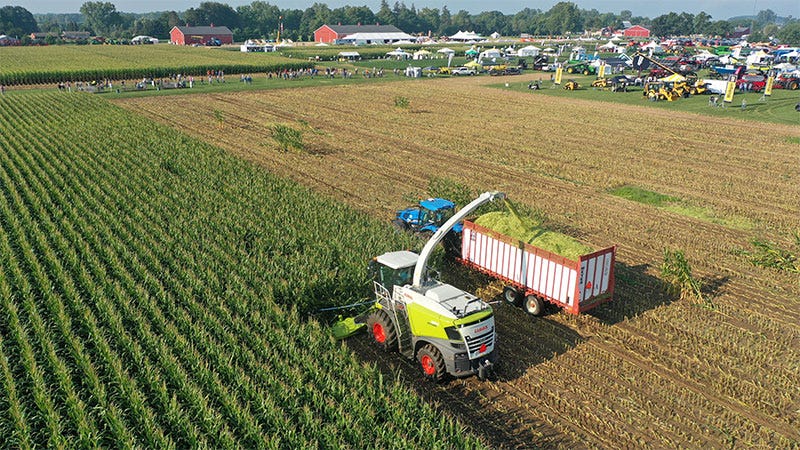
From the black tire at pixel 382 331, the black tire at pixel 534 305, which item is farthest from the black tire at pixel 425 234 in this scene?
the black tire at pixel 382 331

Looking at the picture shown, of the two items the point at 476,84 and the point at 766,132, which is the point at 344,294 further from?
the point at 476,84

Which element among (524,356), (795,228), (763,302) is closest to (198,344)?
(524,356)

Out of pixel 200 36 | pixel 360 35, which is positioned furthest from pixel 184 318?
pixel 200 36

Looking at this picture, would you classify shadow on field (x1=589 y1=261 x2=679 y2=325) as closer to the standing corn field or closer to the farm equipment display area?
the farm equipment display area

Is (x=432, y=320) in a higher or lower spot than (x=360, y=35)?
lower

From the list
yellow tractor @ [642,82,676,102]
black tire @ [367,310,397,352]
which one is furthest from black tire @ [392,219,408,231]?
yellow tractor @ [642,82,676,102]

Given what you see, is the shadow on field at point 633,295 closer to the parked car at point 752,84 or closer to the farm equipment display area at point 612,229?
the farm equipment display area at point 612,229

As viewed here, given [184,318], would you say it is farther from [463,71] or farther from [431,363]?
[463,71]
